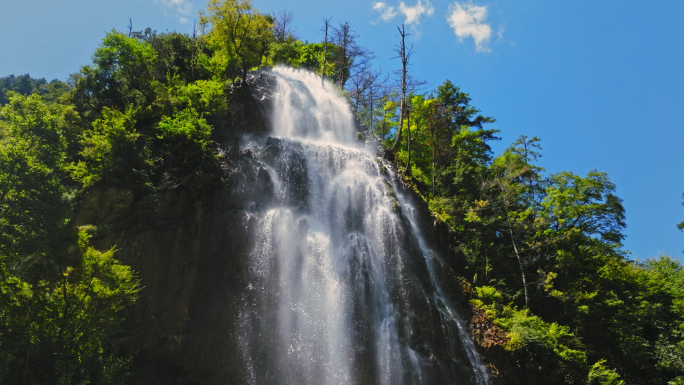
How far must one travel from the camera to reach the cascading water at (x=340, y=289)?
44.7 feet

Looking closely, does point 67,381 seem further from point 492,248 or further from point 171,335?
point 492,248

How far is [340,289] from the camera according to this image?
1508 centimetres

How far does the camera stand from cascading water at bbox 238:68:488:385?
13625 mm

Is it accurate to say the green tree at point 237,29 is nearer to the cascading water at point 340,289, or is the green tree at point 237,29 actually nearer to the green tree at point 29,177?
Answer: the cascading water at point 340,289

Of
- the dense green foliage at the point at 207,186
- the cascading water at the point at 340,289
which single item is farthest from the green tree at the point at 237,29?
the cascading water at the point at 340,289

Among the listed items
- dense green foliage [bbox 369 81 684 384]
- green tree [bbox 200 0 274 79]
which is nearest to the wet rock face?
dense green foliage [bbox 369 81 684 384]

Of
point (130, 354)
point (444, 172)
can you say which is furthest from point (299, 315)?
point (444, 172)

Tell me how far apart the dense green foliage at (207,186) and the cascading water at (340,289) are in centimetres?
293

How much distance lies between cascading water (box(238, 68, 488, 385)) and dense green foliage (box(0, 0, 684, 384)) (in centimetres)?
293

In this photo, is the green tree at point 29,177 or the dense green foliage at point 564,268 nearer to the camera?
the green tree at point 29,177

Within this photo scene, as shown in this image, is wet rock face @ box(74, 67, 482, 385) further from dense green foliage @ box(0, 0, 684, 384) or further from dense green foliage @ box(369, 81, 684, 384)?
dense green foliage @ box(369, 81, 684, 384)

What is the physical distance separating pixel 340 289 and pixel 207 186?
24.4 ft

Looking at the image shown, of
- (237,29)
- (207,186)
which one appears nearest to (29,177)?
(207,186)

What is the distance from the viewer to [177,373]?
1391 centimetres
